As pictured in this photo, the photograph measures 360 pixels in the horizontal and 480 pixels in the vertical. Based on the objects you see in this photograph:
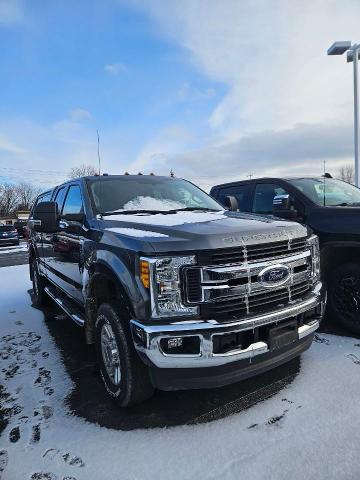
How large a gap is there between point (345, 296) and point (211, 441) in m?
2.53

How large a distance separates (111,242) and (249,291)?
116 centimetres

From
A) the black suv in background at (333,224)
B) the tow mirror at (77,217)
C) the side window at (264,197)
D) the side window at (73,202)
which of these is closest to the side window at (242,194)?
the side window at (264,197)

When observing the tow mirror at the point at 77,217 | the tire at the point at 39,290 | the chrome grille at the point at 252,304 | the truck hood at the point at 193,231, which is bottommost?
the tire at the point at 39,290

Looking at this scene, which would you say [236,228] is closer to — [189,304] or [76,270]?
[189,304]

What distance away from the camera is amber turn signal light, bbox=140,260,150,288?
8.71 feet

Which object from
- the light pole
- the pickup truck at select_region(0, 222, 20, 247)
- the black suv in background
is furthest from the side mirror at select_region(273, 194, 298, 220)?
the pickup truck at select_region(0, 222, 20, 247)

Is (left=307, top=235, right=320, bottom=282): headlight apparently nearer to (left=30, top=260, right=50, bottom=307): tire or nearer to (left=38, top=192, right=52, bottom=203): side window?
(left=38, top=192, right=52, bottom=203): side window

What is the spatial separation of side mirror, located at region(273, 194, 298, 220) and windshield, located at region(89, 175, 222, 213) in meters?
0.77

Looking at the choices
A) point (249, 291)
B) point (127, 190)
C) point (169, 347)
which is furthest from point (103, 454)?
point (127, 190)

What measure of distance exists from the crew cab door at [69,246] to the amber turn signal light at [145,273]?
54.3 inches

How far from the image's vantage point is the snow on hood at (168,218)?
3276 millimetres

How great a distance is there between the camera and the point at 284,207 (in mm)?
4762

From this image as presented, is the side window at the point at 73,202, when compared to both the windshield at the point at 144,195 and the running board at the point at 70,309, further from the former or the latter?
the running board at the point at 70,309

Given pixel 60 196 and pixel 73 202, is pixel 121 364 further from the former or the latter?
pixel 60 196
